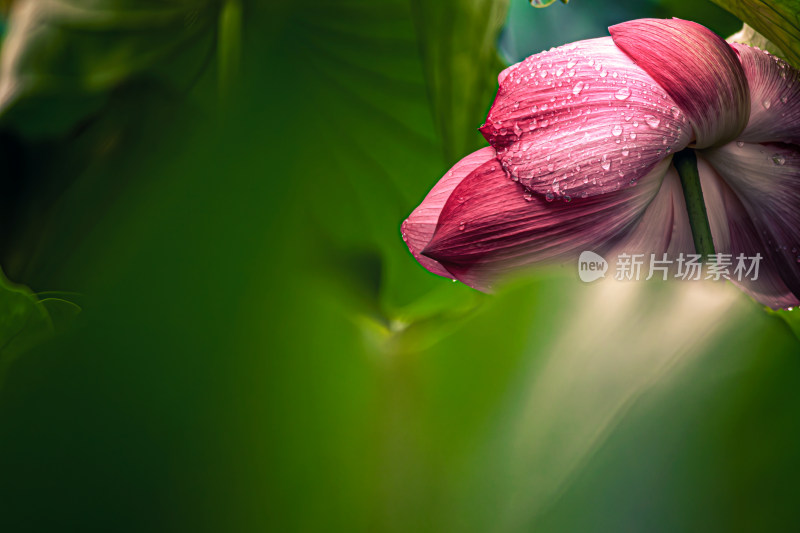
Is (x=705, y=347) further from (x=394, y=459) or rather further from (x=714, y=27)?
(x=714, y=27)

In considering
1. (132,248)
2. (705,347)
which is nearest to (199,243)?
(132,248)

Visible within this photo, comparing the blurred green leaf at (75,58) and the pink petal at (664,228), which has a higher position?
the blurred green leaf at (75,58)

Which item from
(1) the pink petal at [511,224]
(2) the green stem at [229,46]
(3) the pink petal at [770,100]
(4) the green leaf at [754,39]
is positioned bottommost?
(1) the pink petal at [511,224]

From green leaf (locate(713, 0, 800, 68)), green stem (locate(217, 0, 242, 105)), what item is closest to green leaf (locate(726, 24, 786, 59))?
green leaf (locate(713, 0, 800, 68))

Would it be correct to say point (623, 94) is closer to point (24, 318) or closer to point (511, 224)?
point (511, 224)

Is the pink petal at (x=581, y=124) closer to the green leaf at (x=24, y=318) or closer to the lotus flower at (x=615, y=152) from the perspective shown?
the lotus flower at (x=615, y=152)

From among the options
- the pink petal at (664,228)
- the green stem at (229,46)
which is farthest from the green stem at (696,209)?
the green stem at (229,46)

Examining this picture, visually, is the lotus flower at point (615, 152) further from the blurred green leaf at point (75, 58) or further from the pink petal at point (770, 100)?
the blurred green leaf at point (75, 58)
